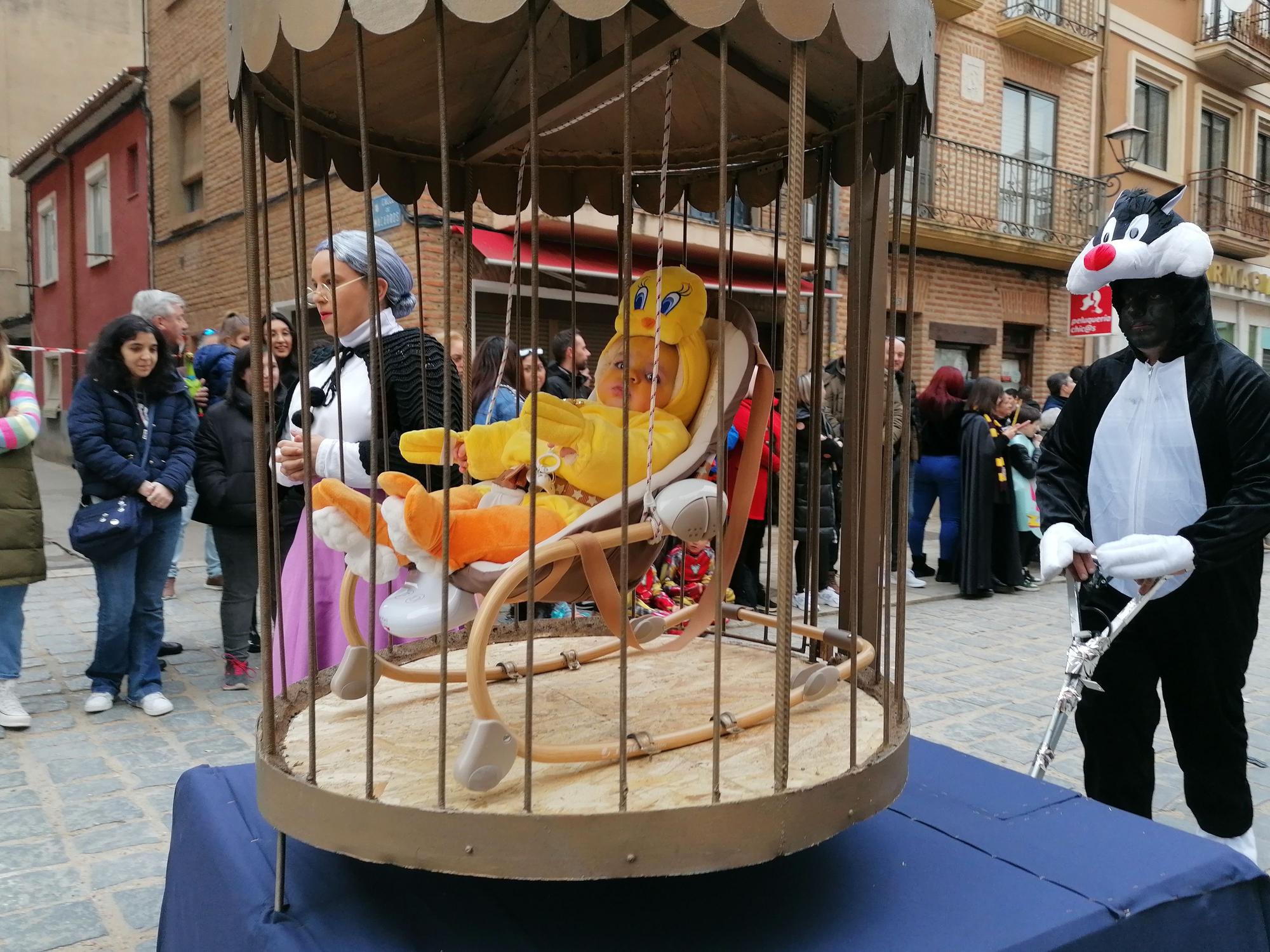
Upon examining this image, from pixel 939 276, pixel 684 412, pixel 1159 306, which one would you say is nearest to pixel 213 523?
pixel 684 412

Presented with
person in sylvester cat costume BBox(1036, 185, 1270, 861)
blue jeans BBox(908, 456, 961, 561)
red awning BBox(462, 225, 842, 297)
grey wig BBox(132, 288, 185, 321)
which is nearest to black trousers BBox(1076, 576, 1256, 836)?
person in sylvester cat costume BBox(1036, 185, 1270, 861)

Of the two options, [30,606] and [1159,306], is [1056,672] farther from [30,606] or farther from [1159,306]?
[30,606]

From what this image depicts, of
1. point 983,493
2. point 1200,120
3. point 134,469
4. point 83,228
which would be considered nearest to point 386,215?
point 134,469

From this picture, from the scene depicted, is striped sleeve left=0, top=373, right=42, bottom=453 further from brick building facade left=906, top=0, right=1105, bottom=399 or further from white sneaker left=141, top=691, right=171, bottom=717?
brick building facade left=906, top=0, right=1105, bottom=399

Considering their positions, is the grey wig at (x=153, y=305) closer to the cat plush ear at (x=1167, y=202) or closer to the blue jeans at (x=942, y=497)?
the cat plush ear at (x=1167, y=202)

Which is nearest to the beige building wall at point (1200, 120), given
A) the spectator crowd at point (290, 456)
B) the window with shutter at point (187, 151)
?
the spectator crowd at point (290, 456)

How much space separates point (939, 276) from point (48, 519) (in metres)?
9.98

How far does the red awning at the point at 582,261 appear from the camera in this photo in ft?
22.6

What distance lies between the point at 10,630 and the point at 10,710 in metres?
0.30

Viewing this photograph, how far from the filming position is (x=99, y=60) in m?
16.7

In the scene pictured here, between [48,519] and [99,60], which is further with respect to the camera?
[99,60]

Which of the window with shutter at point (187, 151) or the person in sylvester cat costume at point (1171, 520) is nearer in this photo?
the person in sylvester cat costume at point (1171, 520)

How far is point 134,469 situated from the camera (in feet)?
12.3

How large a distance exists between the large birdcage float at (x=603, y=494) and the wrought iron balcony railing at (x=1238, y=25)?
16.0 m
